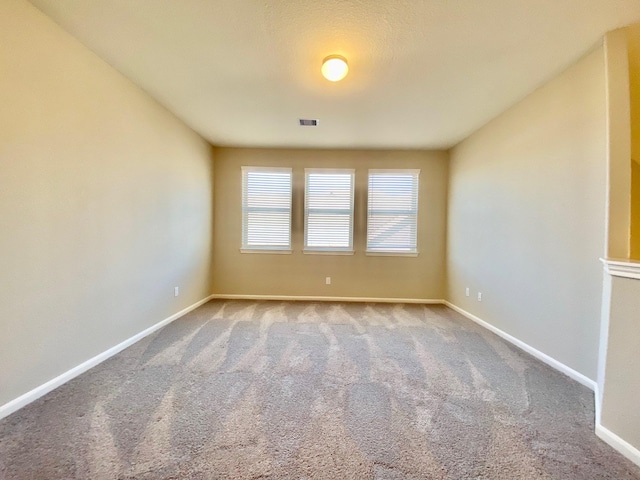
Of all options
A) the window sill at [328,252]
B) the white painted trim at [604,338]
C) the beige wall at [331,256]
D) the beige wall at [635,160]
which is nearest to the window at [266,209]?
the beige wall at [331,256]

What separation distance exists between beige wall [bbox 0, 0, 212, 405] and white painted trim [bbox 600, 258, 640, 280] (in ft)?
11.9

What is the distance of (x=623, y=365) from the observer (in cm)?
147

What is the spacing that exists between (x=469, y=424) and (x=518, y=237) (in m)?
2.07

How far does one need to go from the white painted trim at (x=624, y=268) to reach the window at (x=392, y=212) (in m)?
2.93

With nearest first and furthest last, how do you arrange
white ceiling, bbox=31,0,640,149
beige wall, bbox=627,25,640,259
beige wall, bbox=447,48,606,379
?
white ceiling, bbox=31,0,640,149 → beige wall, bbox=447,48,606,379 → beige wall, bbox=627,25,640,259

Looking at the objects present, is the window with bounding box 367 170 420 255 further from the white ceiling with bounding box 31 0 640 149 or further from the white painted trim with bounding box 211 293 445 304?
the white ceiling with bounding box 31 0 640 149

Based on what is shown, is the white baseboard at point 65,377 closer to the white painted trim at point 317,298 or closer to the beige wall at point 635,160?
the white painted trim at point 317,298

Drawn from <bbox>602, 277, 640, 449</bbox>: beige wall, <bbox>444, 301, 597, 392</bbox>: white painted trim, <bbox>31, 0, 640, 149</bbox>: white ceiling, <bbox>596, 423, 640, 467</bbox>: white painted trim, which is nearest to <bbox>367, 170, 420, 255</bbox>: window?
<bbox>31, 0, 640, 149</bbox>: white ceiling

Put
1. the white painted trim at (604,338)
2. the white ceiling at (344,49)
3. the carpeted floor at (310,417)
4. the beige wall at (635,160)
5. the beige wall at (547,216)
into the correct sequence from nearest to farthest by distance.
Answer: the carpeted floor at (310,417) → the white painted trim at (604,338) → the white ceiling at (344,49) → the beige wall at (547,216) → the beige wall at (635,160)

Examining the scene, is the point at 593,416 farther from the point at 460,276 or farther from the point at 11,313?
the point at 11,313

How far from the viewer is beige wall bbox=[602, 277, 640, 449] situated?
1.41m

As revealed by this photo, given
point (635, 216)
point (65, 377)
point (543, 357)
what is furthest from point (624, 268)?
point (65, 377)

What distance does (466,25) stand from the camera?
1.79 meters

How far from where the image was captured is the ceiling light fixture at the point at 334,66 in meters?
2.08
